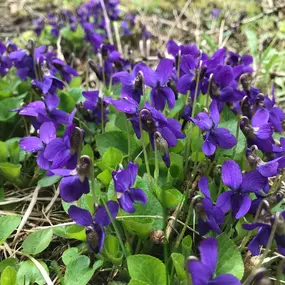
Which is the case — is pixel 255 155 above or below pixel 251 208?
above

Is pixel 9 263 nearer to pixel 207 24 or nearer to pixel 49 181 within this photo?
pixel 49 181

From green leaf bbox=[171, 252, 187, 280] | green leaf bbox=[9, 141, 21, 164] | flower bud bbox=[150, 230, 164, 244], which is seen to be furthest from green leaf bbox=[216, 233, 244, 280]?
green leaf bbox=[9, 141, 21, 164]

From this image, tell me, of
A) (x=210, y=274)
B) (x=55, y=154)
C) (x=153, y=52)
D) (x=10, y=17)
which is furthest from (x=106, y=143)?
(x=10, y=17)

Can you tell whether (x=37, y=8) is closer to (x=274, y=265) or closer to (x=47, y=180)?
(x=47, y=180)

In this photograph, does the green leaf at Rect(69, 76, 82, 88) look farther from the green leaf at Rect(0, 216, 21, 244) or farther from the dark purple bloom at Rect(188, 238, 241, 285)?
the dark purple bloom at Rect(188, 238, 241, 285)

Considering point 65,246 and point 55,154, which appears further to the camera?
point 65,246

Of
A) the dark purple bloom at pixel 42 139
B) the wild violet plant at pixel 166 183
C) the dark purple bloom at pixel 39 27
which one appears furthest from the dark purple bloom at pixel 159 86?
the dark purple bloom at pixel 39 27

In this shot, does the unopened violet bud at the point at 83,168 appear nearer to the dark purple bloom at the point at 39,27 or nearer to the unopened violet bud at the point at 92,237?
the unopened violet bud at the point at 92,237
